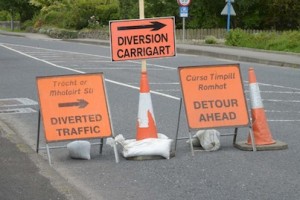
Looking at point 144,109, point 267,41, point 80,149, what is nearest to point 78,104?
point 80,149

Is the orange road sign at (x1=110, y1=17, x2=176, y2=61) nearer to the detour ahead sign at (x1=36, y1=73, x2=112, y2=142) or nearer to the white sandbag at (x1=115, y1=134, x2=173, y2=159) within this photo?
the detour ahead sign at (x1=36, y1=73, x2=112, y2=142)

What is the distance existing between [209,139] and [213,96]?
559mm

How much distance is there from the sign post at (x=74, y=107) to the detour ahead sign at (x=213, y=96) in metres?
1.07

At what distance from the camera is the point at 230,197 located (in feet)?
21.4

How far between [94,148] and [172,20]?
6.60ft

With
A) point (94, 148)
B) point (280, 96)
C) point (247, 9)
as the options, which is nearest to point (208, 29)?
point (247, 9)

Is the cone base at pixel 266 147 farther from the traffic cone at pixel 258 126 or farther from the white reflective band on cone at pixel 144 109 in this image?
the white reflective band on cone at pixel 144 109

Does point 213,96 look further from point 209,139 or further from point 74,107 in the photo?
point 74,107

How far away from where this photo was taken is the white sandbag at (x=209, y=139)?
28.6ft

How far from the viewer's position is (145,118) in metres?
8.66

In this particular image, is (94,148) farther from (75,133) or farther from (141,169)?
(141,169)

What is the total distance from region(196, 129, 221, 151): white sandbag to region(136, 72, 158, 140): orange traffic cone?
629 mm

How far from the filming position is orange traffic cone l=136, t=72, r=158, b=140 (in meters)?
8.58

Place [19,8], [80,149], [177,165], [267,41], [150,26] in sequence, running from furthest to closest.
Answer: [19,8], [267,41], [150,26], [80,149], [177,165]
